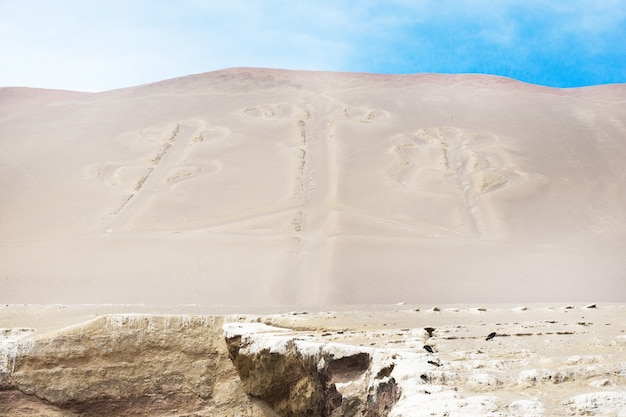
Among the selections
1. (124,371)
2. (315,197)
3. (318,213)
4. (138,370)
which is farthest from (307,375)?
(315,197)

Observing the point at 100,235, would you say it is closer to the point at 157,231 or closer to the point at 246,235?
the point at 157,231

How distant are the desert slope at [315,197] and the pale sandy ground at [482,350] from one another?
36.1 ft

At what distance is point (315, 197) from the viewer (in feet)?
89.0

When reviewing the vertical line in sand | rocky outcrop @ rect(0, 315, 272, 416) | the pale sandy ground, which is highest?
the vertical line in sand

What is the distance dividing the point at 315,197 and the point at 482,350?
21.9m

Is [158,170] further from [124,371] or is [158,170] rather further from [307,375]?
[307,375]

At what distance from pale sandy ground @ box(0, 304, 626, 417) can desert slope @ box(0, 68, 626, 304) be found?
11.0 meters

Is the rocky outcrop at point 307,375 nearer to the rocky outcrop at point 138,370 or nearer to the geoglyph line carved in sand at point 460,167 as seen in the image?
the rocky outcrop at point 138,370

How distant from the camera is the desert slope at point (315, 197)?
2047cm

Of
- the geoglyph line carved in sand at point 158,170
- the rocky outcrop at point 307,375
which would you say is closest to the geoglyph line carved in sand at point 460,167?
the geoglyph line carved in sand at point 158,170

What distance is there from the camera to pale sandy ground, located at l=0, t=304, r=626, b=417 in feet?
13.2

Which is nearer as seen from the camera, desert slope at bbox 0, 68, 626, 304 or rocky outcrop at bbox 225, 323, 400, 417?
rocky outcrop at bbox 225, 323, 400, 417

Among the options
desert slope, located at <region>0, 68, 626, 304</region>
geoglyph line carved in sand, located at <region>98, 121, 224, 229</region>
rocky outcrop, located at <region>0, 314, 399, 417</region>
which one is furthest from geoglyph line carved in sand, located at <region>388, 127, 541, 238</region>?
rocky outcrop, located at <region>0, 314, 399, 417</region>

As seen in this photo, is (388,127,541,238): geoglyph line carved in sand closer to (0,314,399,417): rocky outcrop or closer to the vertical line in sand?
the vertical line in sand
